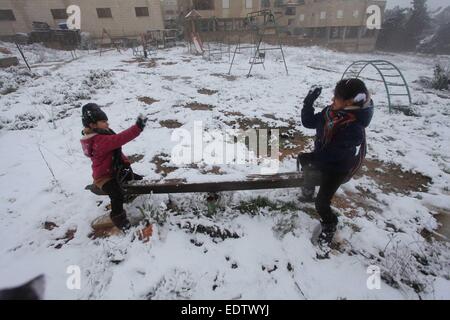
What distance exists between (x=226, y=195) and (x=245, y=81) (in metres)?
7.74

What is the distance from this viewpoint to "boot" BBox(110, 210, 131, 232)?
2815mm

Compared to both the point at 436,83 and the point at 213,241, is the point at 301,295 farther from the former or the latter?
the point at 436,83

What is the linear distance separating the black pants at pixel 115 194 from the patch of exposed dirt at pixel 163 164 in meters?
1.33

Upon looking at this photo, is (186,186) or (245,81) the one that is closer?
(186,186)

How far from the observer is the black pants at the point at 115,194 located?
2707mm

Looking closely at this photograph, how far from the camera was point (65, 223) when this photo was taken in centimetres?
309

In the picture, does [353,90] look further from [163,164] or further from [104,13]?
[104,13]

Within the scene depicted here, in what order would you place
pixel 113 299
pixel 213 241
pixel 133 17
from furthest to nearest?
pixel 133 17 < pixel 213 241 < pixel 113 299

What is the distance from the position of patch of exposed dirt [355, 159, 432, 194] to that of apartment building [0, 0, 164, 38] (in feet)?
83.1

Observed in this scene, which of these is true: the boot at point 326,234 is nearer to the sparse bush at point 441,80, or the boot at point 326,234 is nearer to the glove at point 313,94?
the glove at point 313,94

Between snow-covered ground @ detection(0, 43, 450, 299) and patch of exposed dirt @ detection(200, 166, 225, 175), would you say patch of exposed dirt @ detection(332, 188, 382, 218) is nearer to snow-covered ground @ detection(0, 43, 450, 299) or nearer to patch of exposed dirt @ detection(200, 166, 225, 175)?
snow-covered ground @ detection(0, 43, 450, 299)

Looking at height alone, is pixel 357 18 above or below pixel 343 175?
above

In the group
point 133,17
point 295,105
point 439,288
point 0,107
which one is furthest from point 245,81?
point 133,17

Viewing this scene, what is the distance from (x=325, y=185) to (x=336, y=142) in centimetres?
52
